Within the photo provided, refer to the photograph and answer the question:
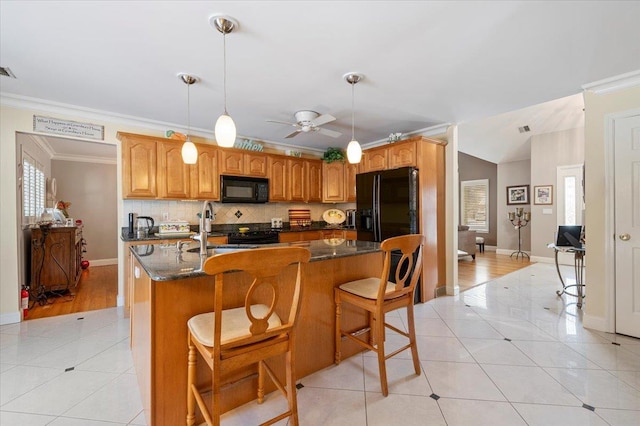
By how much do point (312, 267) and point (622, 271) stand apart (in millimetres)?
3031

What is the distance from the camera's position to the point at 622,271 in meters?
2.68

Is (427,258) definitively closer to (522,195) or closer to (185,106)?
(185,106)

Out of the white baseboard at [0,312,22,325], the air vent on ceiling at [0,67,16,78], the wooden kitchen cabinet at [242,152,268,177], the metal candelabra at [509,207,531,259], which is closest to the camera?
the air vent on ceiling at [0,67,16,78]

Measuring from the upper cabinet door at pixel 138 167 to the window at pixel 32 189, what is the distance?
4.95ft

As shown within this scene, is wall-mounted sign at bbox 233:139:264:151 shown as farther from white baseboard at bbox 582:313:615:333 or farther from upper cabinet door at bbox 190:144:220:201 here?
white baseboard at bbox 582:313:615:333

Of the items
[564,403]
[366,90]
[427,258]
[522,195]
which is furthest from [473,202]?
[564,403]

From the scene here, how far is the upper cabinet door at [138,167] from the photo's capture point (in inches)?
136

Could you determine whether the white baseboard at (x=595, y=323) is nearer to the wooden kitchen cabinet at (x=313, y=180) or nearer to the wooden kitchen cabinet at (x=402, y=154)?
the wooden kitchen cabinet at (x=402, y=154)

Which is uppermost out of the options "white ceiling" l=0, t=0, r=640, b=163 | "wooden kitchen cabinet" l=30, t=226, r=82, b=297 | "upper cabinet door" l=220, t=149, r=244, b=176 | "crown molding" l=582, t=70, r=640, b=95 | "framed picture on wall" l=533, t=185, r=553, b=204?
"white ceiling" l=0, t=0, r=640, b=163

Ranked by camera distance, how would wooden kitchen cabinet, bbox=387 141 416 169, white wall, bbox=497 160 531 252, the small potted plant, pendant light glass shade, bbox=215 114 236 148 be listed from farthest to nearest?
white wall, bbox=497 160 531 252
the small potted plant
wooden kitchen cabinet, bbox=387 141 416 169
pendant light glass shade, bbox=215 114 236 148

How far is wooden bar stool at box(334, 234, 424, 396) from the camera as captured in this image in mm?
1809

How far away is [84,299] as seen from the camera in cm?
390

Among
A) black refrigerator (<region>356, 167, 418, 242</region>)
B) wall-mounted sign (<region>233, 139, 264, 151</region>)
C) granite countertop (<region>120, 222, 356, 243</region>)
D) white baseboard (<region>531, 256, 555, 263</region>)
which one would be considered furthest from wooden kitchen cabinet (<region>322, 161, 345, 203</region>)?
white baseboard (<region>531, 256, 555, 263</region>)

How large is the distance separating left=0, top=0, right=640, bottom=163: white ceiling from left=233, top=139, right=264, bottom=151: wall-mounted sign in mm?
875
